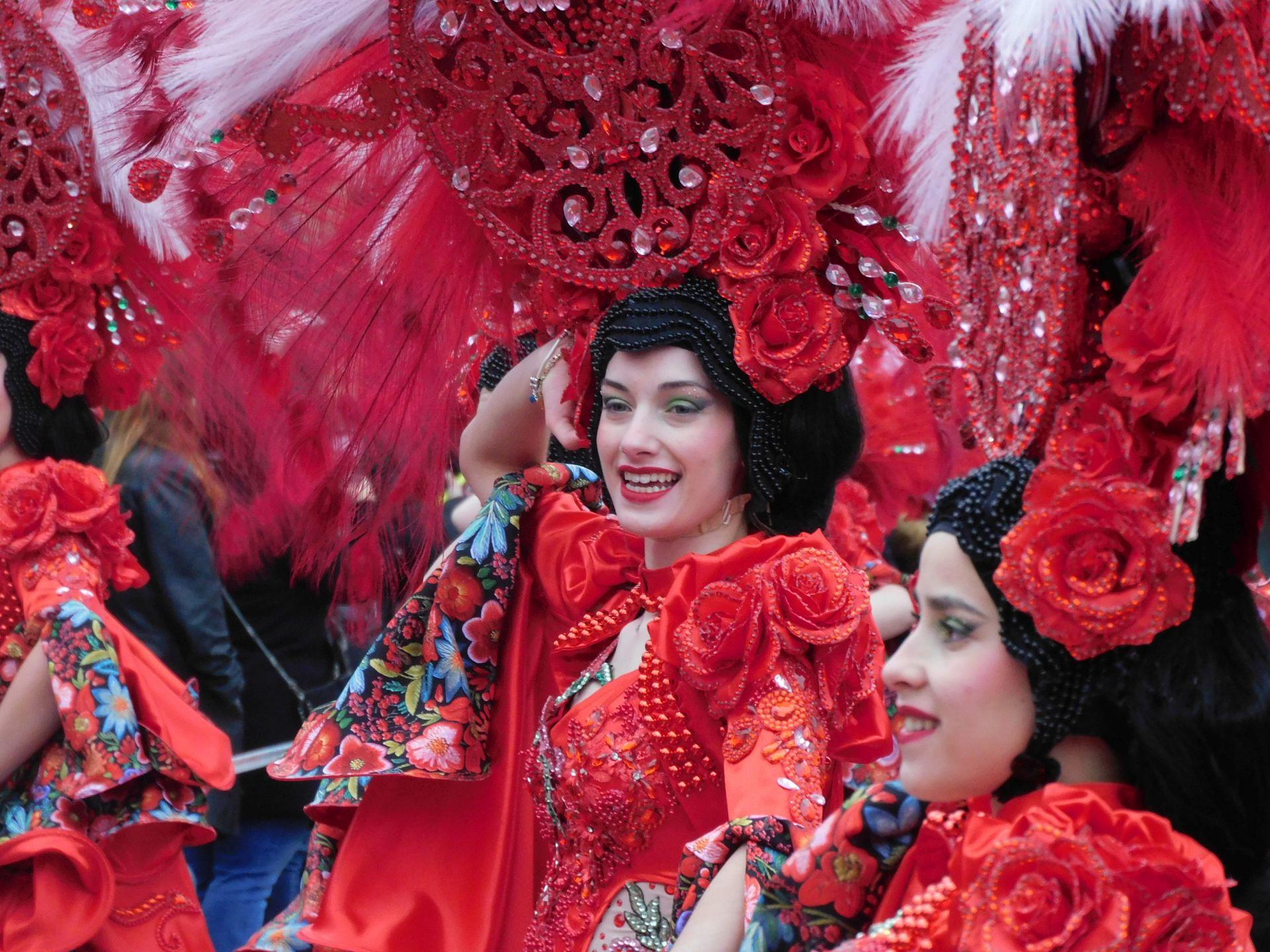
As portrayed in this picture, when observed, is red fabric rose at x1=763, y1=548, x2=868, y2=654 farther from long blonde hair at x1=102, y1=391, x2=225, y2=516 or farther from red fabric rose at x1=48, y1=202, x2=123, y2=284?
long blonde hair at x1=102, y1=391, x2=225, y2=516

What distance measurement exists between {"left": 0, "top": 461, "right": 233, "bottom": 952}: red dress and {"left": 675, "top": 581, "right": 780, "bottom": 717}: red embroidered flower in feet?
4.35

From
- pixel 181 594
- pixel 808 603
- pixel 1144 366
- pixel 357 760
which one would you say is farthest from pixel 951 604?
pixel 181 594

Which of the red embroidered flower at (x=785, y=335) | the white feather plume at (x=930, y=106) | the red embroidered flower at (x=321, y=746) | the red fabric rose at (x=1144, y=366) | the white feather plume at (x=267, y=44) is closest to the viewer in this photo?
the red fabric rose at (x=1144, y=366)

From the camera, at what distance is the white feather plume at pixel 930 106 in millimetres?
1750

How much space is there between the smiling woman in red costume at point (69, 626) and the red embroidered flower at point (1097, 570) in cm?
197

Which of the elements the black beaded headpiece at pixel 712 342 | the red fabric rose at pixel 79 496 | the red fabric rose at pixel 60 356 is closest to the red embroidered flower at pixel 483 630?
the black beaded headpiece at pixel 712 342

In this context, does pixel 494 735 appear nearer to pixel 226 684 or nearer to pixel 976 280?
pixel 976 280

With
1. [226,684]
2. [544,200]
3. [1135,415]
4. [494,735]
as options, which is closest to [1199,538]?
[1135,415]

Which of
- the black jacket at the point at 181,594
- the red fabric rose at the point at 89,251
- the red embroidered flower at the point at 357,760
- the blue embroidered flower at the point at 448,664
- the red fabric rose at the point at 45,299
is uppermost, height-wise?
the red fabric rose at the point at 89,251

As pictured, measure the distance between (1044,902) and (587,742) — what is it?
933 mm

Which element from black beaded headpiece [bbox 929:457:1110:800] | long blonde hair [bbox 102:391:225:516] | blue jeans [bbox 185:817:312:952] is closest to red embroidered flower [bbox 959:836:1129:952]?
black beaded headpiece [bbox 929:457:1110:800]

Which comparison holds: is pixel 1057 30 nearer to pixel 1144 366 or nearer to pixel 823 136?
pixel 1144 366

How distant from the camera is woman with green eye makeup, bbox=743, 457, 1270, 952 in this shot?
4.54 ft

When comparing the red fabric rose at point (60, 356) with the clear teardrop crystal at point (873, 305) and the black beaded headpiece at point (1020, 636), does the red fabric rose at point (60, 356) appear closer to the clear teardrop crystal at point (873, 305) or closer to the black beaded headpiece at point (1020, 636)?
the clear teardrop crystal at point (873, 305)
